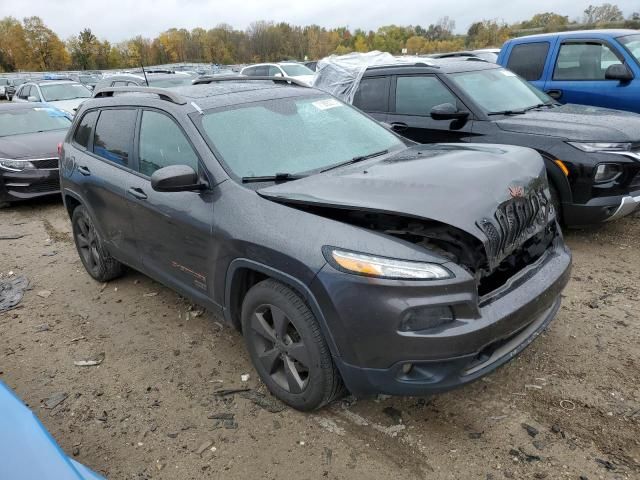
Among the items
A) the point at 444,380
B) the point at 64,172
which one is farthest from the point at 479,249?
the point at 64,172

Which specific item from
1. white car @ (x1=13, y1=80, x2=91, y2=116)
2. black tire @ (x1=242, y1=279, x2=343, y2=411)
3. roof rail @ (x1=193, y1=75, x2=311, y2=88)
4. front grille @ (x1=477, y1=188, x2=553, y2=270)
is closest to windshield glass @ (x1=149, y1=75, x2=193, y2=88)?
white car @ (x1=13, y1=80, x2=91, y2=116)

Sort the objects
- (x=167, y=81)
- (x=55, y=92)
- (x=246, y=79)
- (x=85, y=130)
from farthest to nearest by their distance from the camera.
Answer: (x=55, y=92) < (x=167, y=81) < (x=85, y=130) < (x=246, y=79)

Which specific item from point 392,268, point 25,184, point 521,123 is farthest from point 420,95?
point 25,184

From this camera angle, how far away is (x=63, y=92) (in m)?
13.5

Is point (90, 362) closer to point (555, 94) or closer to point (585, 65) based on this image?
point (555, 94)

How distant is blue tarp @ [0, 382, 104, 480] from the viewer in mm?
1695

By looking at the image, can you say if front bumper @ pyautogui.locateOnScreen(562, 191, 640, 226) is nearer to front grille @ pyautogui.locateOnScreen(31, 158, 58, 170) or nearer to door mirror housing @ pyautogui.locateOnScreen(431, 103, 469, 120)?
door mirror housing @ pyautogui.locateOnScreen(431, 103, 469, 120)

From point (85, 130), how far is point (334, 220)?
3032 mm

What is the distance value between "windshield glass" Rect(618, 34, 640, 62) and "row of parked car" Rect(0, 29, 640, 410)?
218 cm

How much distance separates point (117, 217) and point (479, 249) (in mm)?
2843

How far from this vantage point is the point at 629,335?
10.9 ft

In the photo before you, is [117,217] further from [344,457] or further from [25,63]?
[25,63]

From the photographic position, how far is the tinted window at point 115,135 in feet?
12.4

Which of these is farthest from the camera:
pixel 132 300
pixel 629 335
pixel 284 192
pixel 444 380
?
pixel 132 300
